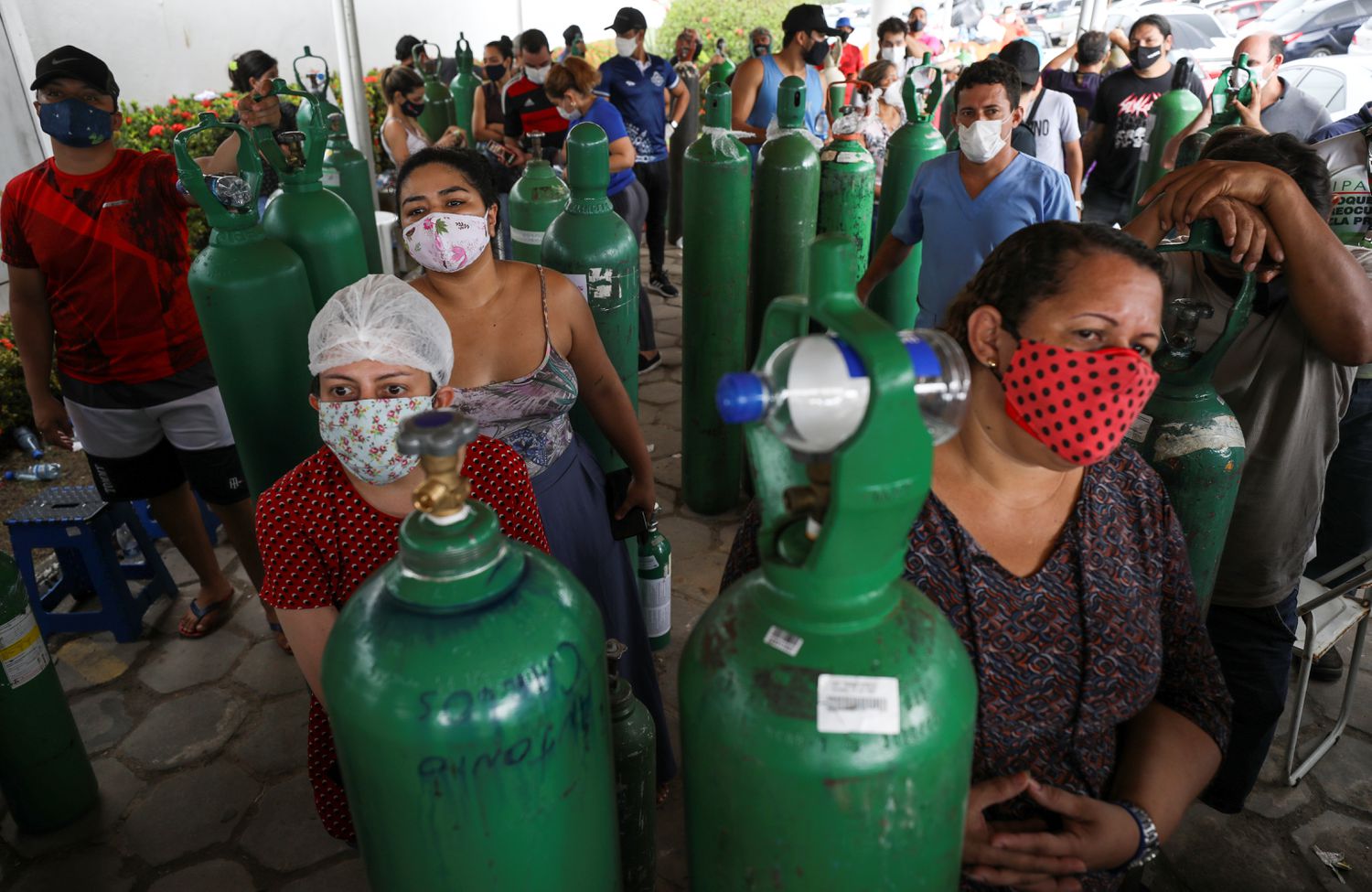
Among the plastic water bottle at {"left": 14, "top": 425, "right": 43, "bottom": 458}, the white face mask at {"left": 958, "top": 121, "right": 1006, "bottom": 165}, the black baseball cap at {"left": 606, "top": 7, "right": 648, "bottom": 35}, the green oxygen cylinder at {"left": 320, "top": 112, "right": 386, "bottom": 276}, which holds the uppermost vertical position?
the black baseball cap at {"left": 606, "top": 7, "right": 648, "bottom": 35}

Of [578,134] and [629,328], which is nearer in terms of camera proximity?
[578,134]

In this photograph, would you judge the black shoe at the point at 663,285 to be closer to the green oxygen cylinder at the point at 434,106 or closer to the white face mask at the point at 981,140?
the green oxygen cylinder at the point at 434,106

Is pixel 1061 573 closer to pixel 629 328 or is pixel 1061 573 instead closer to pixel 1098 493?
pixel 1098 493

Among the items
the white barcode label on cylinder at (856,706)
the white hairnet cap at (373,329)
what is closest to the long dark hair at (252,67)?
the white hairnet cap at (373,329)

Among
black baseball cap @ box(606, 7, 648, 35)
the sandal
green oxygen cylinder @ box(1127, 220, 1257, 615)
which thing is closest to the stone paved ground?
the sandal

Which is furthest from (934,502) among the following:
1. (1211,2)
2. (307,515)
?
(1211,2)

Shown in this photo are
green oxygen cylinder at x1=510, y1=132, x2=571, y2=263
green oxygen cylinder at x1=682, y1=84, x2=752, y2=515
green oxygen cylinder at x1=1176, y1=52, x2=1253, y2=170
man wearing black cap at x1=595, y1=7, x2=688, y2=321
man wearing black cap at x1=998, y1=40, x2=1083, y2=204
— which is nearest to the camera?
green oxygen cylinder at x1=1176, y1=52, x2=1253, y2=170

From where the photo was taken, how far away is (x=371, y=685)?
0.80m

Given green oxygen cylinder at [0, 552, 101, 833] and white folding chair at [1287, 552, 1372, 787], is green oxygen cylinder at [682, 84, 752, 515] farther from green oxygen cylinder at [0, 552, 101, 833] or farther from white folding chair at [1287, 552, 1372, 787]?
green oxygen cylinder at [0, 552, 101, 833]

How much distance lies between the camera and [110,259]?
272 centimetres

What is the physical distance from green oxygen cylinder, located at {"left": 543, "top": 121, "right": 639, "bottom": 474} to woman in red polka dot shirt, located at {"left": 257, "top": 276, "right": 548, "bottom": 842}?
50.3 inches

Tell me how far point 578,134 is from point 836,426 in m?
2.38

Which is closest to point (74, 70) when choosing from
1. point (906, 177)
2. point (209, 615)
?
point (209, 615)

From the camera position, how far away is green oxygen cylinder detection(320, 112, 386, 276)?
482 centimetres
